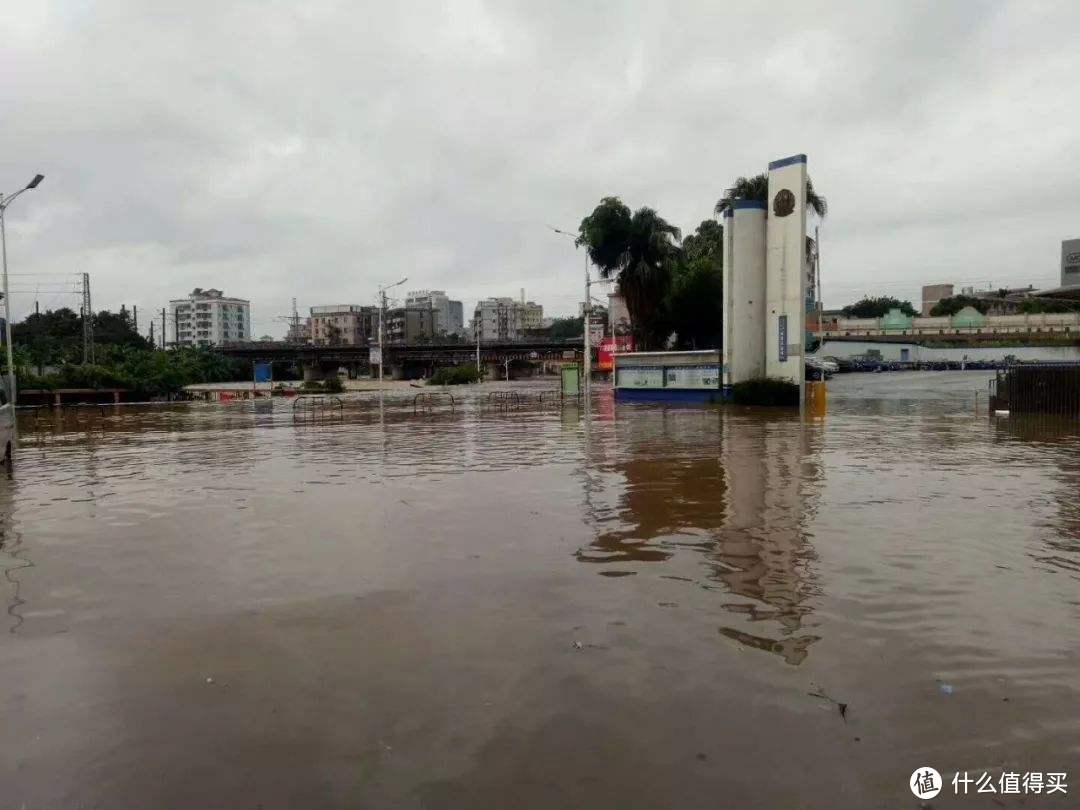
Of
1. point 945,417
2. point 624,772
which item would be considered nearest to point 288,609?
point 624,772

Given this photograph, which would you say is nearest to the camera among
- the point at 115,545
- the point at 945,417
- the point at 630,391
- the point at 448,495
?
the point at 115,545

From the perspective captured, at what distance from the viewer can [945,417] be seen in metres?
26.1

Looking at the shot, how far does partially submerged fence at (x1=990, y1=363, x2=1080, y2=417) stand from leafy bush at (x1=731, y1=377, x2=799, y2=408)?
7325mm

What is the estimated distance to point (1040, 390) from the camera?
25.7 metres

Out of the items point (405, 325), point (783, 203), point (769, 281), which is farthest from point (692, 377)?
point (405, 325)

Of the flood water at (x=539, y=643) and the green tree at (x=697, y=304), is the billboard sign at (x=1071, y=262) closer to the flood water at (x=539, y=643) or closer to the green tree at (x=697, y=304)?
the flood water at (x=539, y=643)

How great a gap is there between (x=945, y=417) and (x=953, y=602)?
22074 millimetres

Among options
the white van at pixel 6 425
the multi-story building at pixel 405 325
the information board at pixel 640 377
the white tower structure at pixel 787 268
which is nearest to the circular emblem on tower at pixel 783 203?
the white tower structure at pixel 787 268

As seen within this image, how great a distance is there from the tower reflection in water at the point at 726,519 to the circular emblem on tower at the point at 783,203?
1456cm

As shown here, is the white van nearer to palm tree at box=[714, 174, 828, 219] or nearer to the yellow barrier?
the yellow barrier

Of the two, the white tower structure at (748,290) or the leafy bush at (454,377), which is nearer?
the white tower structure at (748,290)

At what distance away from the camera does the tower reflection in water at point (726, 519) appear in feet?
21.2

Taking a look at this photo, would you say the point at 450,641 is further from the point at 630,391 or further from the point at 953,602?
the point at 630,391

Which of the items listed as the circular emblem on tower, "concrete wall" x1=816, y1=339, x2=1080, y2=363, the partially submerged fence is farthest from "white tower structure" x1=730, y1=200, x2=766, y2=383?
"concrete wall" x1=816, y1=339, x2=1080, y2=363
